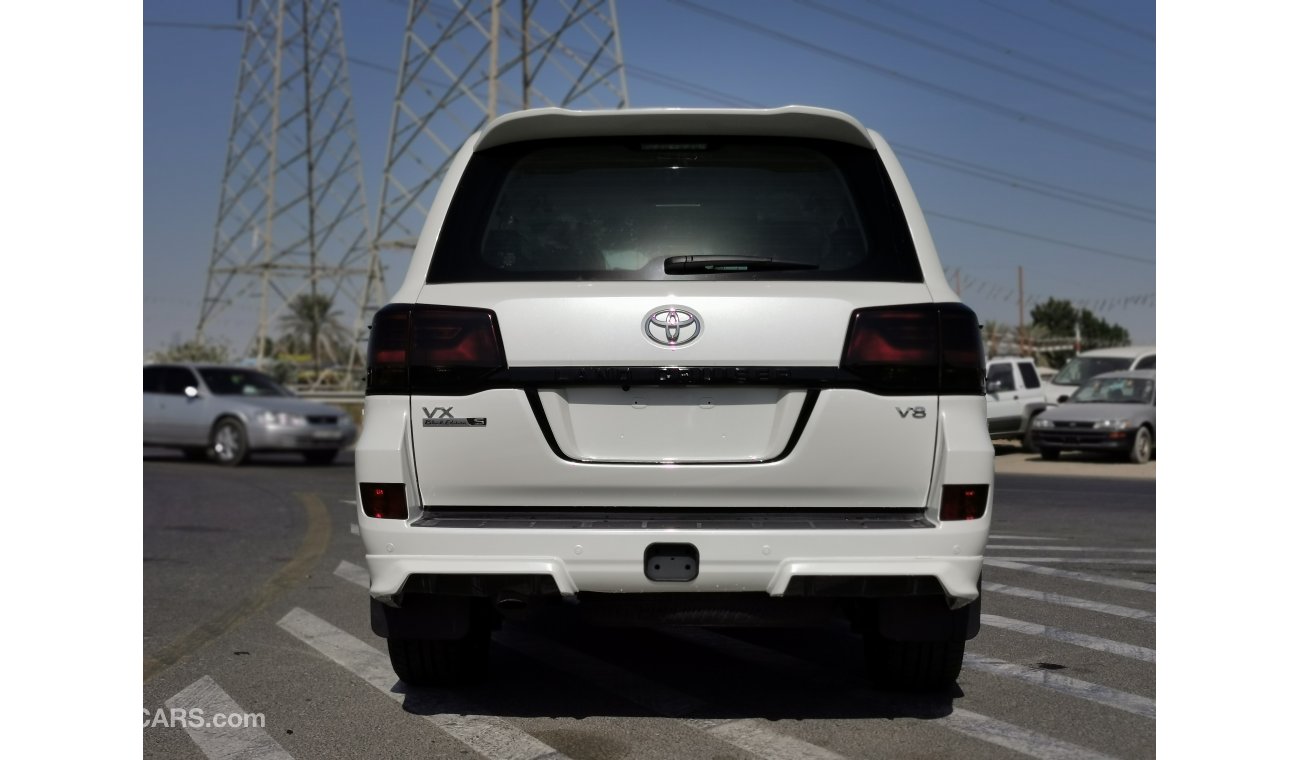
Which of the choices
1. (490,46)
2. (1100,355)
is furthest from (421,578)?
(490,46)

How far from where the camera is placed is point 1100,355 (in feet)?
90.9

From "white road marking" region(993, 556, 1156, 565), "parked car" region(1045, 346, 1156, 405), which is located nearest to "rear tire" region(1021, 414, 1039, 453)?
"parked car" region(1045, 346, 1156, 405)

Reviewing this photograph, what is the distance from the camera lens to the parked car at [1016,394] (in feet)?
80.6

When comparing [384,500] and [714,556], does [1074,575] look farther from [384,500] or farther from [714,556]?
[384,500]

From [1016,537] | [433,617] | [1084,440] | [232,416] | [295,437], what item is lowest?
[1016,537]

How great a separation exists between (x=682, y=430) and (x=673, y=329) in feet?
1.00

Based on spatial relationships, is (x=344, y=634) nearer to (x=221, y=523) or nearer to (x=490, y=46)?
(x=221, y=523)

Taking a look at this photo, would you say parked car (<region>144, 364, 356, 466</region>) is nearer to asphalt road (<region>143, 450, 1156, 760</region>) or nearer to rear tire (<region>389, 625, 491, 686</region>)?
asphalt road (<region>143, 450, 1156, 760</region>)

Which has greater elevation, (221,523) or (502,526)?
(502,526)

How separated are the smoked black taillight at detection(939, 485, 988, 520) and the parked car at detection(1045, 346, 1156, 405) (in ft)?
77.0

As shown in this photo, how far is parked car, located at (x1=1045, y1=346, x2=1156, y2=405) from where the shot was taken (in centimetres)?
2702

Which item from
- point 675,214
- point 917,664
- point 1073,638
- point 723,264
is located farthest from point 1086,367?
point 723,264

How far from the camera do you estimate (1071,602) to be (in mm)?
7199
